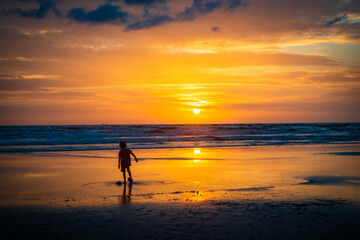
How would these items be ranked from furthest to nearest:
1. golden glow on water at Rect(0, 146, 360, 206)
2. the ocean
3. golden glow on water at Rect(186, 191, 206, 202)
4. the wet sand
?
the ocean < golden glow on water at Rect(0, 146, 360, 206) < golden glow on water at Rect(186, 191, 206, 202) < the wet sand

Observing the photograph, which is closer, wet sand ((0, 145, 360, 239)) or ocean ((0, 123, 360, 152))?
wet sand ((0, 145, 360, 239))

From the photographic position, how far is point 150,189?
36.7ft

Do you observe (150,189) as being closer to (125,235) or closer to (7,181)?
(125,235)

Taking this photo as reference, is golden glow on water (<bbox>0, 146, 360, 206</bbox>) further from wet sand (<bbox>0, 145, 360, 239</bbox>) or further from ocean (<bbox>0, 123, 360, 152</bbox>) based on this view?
ocean (<bbox>0, 123, 360, 152</bbox>)

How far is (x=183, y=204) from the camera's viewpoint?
877 cm

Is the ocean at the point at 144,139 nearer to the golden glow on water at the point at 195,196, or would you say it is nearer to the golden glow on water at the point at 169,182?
the golden glow on water at the point at 169,182

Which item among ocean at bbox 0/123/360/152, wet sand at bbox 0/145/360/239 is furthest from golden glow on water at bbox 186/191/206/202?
ocean at bbox 0/123/360/152

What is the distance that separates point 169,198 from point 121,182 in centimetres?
357

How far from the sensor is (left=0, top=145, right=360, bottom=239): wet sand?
6629 mm

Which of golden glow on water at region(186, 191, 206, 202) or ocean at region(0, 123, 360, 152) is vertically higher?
ocean at region(0, 123, 360, 152)

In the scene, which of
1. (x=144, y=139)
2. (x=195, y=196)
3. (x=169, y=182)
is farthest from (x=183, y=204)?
(x=144, y=139)

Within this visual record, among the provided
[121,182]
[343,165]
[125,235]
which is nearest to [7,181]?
[121,182]

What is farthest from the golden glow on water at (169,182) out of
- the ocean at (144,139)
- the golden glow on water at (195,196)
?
the ocean at (144,139)

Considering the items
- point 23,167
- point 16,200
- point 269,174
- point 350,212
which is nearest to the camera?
point 350,212
